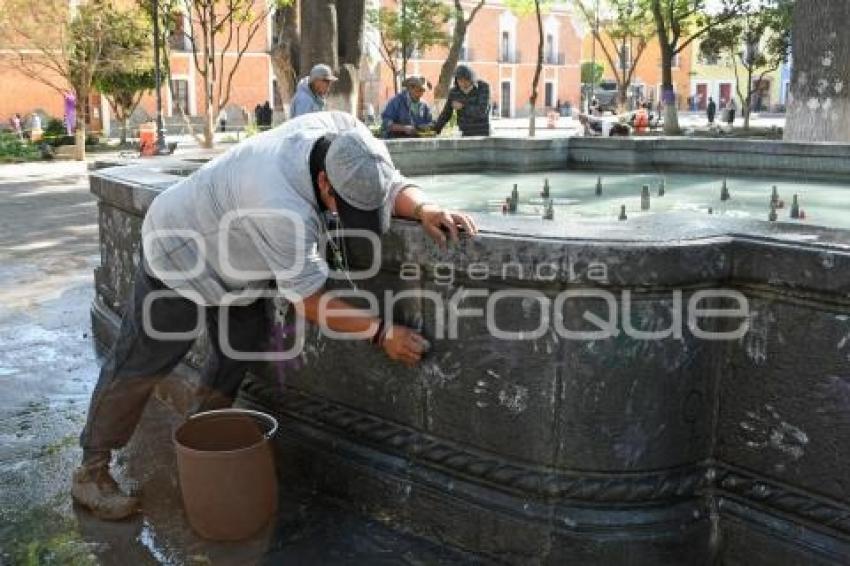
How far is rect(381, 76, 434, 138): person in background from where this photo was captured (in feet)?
31.9

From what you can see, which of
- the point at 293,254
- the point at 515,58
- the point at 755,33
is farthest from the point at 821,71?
the point at 515,58

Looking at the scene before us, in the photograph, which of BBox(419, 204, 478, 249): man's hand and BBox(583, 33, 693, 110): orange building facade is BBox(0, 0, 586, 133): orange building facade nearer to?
BBox(583, 33, 693, 110): orange building facade

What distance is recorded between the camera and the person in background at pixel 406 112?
972 cm

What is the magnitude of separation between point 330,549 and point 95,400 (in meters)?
1.07

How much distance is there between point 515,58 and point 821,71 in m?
49.9

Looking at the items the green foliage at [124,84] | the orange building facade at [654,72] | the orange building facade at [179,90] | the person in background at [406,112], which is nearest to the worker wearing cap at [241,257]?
the person in background at [406,112]

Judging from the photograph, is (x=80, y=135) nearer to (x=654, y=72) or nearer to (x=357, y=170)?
(x=357, y=170)

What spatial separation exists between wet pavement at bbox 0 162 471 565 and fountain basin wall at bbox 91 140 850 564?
279 mm

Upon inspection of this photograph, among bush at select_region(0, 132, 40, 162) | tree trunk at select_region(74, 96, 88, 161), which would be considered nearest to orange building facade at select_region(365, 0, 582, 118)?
tree trunk at select_region(74, 96, 88, 161)

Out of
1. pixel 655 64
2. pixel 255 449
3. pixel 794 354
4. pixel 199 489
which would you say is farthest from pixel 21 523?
pixel 655 64

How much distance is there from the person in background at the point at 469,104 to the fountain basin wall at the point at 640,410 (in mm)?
6844

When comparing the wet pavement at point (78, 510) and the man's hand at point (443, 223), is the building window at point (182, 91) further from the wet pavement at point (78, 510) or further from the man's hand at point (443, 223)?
the man's hand at point (443, 223)

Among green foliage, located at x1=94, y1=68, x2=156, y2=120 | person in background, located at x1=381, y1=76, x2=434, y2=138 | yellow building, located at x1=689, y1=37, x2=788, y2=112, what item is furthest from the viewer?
yellow building, located at x1=689, y1=37, x2=788, y2=112

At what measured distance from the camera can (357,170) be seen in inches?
110
